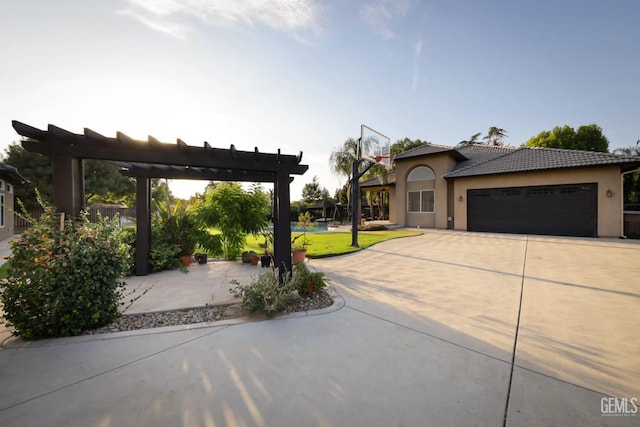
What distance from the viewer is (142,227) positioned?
666cm

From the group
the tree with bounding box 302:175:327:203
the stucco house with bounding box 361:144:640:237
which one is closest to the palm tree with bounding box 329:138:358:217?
the stucco house with bounding box 361:144:640:237

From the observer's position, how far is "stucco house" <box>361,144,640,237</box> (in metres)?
13.0

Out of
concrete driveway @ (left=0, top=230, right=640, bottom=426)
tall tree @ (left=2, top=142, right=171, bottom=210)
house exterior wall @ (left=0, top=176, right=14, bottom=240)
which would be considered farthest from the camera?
tall tree @ (left=2, top=142, right=171, bottom=210)

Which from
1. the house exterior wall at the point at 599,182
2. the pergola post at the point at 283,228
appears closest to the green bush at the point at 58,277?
the pergola post at the point at 283,228

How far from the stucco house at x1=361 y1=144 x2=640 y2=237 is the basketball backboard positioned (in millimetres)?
6270

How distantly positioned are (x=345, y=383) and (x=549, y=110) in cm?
2751

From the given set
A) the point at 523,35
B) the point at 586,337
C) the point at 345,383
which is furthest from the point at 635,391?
the point at 523,35

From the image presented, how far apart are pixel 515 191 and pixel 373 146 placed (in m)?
9.92

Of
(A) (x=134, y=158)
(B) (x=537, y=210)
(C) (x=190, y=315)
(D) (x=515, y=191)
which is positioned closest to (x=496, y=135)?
(D) (x=515, y=191)

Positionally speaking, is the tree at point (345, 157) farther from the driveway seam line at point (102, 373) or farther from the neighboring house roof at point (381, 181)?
the driveway seam line at point (102, 373)

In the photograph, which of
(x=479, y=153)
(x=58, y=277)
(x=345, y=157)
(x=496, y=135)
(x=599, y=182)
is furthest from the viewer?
(x=496, y=135)

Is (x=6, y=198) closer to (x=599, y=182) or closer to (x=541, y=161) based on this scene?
(x=541, y=161)

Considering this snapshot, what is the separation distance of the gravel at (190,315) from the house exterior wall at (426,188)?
1630 centimetres

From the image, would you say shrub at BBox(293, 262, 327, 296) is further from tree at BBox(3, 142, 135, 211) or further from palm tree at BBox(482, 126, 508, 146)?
palm tree at BBox(482, 126, 508, 146)
